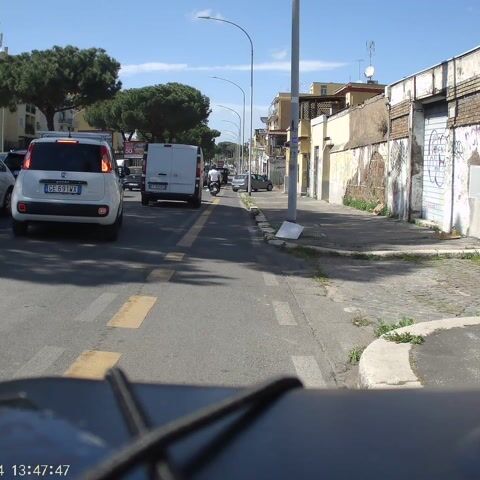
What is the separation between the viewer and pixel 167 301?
7.34 m

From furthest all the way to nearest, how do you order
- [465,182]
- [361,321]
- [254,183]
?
[254,183]
[465,182]
[361,321]

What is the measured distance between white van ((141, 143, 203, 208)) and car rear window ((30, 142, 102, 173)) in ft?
40.3

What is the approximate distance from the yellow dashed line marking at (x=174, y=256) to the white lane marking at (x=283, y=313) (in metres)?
3.13

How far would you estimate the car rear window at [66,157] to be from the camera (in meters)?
11.4

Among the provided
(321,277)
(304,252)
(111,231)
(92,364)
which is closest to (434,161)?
(304,252)

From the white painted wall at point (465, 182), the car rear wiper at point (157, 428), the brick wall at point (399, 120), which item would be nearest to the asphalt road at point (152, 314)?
the car rear wiper at point (157, 428)

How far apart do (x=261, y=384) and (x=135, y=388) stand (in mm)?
441

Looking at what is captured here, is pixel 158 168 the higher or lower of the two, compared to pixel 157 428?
higher

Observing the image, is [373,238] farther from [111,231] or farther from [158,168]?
[158,168]

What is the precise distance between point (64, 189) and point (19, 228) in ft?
4.50

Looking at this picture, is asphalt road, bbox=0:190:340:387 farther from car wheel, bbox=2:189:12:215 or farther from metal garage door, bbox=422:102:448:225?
metal garage door, bbox=422:102:448:225

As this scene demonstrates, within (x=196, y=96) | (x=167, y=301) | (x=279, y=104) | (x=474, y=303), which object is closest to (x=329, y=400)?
(x=167, y=301)

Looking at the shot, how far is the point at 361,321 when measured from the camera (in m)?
6.82

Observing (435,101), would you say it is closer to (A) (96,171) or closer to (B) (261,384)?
(A) (96,171)
